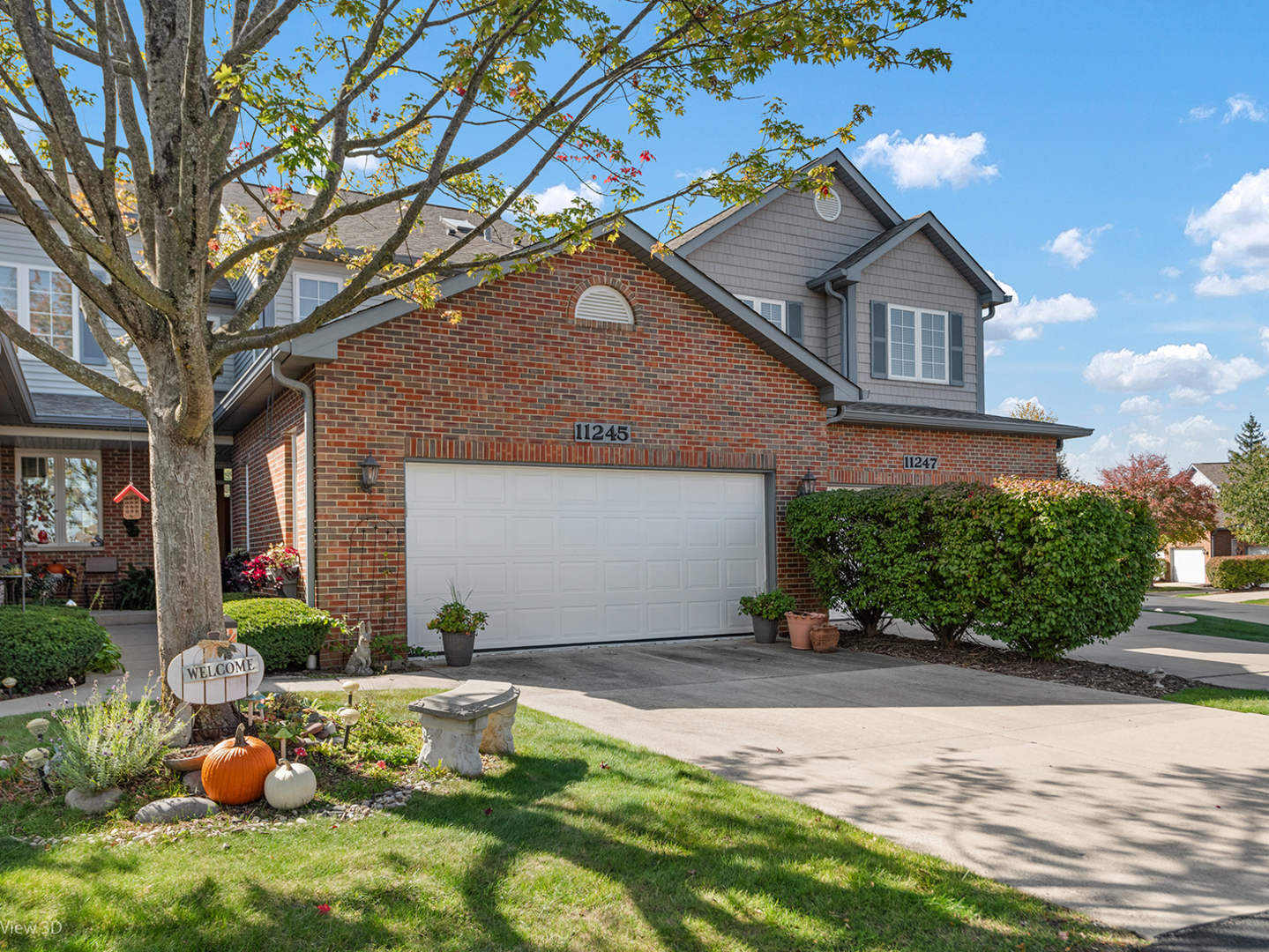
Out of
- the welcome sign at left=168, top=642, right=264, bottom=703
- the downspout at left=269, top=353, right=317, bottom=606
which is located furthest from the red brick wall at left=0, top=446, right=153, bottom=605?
the welcome sign at left=168, top=642, right=264, bottom=703

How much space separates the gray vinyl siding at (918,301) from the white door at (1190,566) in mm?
23679

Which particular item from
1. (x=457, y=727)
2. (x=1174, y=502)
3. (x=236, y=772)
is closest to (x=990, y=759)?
(x=457, y=727)

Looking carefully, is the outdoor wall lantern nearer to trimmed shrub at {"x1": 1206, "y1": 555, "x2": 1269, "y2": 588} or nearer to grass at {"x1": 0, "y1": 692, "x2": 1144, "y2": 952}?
grass at {"x1": 0, "y1": 692, "x2": 1144, "y2": 952}

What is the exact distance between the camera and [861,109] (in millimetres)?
6840

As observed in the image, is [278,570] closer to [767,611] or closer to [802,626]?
[767,611]

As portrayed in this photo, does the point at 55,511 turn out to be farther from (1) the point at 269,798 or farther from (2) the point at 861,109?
(2) the point at 861,109

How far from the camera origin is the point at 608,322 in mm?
11719

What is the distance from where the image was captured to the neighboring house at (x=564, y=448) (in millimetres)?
9945

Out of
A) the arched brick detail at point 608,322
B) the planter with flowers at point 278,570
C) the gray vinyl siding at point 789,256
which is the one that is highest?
the gray vinyl siding at point 789,256

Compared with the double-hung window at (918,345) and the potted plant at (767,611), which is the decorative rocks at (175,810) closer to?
the potted plant at (767,611)

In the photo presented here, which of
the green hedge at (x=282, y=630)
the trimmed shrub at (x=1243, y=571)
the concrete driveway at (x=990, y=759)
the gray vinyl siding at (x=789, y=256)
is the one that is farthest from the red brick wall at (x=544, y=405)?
the trimmed shrub at (x=1243, y=571)

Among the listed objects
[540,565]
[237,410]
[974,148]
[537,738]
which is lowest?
[537,738]

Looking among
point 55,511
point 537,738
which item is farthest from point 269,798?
point 55,511

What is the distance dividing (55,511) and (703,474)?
11821 millimetres
